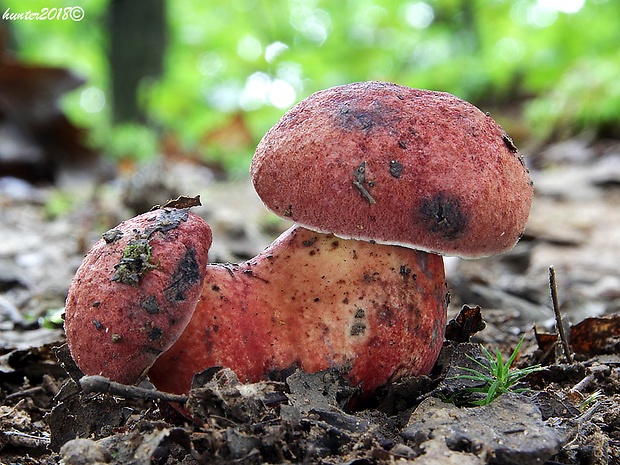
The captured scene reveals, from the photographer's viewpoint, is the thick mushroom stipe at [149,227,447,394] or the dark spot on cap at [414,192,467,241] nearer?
the dark spot on cap at [414,192,467,241]

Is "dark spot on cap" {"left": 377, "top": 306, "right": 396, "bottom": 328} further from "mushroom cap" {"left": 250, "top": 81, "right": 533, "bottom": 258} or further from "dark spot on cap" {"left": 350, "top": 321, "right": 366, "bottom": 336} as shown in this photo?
"mushroom cap" {"left": 250, "top": 81, "right": 533, "bottom": 258}

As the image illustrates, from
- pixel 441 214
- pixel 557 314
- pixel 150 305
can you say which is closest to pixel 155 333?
pixel 150 305

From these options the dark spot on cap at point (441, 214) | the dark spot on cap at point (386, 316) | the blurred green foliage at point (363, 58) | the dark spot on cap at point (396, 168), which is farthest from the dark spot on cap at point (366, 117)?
the blurred green foliage at point (363, 58)

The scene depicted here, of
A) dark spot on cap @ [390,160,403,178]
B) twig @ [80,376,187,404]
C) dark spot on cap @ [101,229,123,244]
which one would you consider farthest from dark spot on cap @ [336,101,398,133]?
twig @ [80,376,187,404]

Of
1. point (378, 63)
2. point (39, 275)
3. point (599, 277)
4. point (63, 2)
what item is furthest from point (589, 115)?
point (63, 2)

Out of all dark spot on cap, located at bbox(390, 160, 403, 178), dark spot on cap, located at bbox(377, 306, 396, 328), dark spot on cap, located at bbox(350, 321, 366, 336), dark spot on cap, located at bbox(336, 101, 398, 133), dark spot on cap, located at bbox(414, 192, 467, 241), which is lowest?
dark spot on cap, located at bbox(350, 321, 366, 336)

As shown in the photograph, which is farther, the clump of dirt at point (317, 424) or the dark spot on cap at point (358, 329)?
the dark spot on cap at point (358, 329)

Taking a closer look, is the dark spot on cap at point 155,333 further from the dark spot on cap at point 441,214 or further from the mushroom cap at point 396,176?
the dark spot on cap at point 441,214
